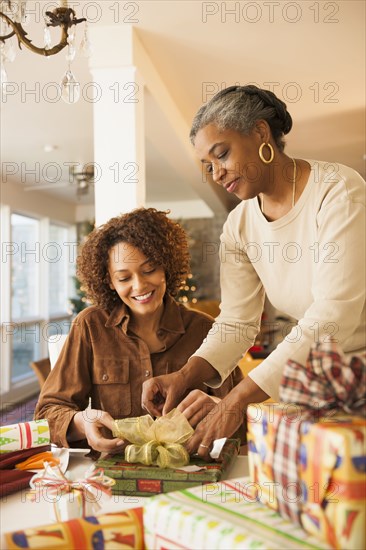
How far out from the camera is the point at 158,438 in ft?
3.82

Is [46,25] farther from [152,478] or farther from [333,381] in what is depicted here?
[333,381]

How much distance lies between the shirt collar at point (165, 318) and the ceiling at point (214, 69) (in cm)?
179

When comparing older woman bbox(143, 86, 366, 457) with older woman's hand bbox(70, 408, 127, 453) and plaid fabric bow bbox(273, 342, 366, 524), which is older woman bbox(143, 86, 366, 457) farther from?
plaid fabric bow bbox(273, 342, 366, 524)

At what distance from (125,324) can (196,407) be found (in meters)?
0.52

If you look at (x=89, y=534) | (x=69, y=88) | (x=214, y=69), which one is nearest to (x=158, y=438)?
(x=89, y=534)

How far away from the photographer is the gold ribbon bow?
110 cm

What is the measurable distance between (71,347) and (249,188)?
69 centimetres

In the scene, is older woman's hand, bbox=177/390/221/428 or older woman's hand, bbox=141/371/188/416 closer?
older woman's hand, bbox=177/390/221/428

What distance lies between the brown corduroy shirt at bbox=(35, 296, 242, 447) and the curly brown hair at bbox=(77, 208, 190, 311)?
7cm

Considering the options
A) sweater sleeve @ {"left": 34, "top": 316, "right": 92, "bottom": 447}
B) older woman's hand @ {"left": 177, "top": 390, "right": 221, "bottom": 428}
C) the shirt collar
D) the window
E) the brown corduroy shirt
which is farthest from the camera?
the window

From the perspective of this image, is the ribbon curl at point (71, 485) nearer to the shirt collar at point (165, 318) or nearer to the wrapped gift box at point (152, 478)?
the wrapped gift box at point (152, 478)

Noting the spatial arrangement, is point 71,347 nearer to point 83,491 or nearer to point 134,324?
point 134,324

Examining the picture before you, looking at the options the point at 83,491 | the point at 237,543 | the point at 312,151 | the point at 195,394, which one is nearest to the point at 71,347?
the point at 195,394

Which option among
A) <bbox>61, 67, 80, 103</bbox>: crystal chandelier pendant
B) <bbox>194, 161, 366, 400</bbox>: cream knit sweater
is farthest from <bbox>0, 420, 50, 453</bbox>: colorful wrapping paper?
<bbox>61, 67, 80, 103</bbox>: crystal chandelier pendant
